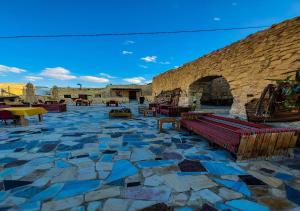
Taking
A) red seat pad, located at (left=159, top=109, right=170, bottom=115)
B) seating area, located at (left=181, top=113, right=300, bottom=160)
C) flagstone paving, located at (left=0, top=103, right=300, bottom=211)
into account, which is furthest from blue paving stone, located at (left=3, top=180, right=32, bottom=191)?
red seat pad, located at (left=159, top=109, right=170, bottom=115)

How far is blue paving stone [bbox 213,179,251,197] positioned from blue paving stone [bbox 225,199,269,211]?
181 millimetres

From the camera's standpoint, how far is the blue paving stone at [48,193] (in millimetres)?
2197

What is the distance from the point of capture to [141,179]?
2.66m

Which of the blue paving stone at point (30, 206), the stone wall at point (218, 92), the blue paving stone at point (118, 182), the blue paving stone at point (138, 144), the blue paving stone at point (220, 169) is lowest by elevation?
the blue paving stone at point (30, 206)

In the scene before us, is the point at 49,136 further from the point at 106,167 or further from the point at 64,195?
the point at 64,195

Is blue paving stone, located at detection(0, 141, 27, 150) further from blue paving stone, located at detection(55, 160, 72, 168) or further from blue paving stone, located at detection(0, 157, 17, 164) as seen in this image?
blue paving stone, located at detection(55, 160, 72, 168)

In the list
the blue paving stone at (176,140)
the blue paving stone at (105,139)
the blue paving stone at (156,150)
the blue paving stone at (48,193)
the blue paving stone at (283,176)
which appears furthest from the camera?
the blue paving stone at (105,139)

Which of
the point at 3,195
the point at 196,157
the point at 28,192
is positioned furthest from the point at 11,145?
the point at 196,157

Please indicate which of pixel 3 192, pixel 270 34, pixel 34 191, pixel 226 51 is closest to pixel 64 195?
pixel 34 191

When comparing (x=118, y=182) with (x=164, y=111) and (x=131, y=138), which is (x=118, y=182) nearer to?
(x=131, y=138)

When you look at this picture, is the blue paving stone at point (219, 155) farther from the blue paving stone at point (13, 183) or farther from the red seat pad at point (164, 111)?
the red seat pad at point (164, 111)

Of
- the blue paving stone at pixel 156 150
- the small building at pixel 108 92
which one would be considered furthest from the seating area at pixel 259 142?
the small building at pixel 108 92

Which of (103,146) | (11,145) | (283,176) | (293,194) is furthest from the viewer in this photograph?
(11,145)

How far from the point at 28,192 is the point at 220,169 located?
2.88 metres
